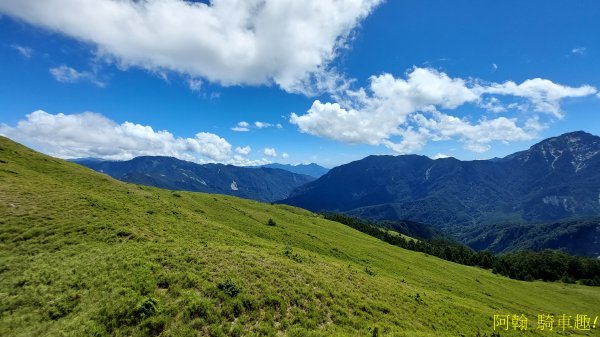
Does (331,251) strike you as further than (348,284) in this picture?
Yes

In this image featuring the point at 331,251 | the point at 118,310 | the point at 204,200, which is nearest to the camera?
the point at 118,310

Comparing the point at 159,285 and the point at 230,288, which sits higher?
the point at 230,288

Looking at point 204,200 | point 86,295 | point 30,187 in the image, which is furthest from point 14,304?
point 204,200

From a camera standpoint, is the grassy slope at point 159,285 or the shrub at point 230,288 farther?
→ the shrub at point 230,288

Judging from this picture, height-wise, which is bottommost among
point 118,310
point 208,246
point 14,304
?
point 14,304

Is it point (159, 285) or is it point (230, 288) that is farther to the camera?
point (159, 285)

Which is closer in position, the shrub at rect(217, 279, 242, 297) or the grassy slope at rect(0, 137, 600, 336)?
the grassy slope at rect(0, 137, 600, 336)

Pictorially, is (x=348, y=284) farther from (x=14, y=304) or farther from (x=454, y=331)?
(x=14, y=304)

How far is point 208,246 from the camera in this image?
3194 cm

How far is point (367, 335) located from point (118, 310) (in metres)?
16.0

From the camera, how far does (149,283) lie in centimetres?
2150

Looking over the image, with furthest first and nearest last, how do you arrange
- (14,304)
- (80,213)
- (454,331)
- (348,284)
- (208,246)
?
(80,213) → (208,246) → (348,284) → (454,331) → (14,304)

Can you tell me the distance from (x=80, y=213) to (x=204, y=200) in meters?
38.0

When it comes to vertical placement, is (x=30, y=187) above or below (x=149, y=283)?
above
